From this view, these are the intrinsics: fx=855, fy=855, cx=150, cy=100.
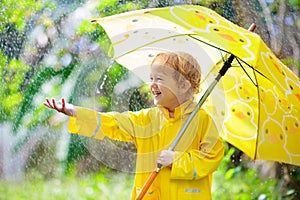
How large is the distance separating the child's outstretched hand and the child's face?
30cm

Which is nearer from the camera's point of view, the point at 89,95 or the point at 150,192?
the point at 150,192

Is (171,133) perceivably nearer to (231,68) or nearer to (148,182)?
(148,182)

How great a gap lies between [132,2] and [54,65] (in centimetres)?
59

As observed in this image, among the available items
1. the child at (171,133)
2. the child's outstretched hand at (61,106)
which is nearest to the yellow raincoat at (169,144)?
the child at (171,133)

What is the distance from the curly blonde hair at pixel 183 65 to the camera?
2977 millimetres

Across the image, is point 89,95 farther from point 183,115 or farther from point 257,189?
point 257,189

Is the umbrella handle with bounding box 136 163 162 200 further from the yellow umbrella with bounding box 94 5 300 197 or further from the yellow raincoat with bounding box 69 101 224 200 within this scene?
the yellow umbrella with bounding box 94 5 300 197

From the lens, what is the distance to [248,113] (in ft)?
10.5

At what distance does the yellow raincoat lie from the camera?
295 centimetres

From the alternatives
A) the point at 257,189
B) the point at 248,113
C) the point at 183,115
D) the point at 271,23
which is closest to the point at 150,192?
the point at 183,115

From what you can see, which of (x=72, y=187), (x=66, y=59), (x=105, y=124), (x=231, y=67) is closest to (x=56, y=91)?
(x=66, y=59)

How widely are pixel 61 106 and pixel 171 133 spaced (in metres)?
0.42

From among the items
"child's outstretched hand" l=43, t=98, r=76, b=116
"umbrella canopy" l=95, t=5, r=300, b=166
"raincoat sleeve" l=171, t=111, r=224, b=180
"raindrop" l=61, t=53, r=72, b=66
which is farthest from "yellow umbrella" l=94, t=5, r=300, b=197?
"raindrop" l=61, t=53, r=72, b=66

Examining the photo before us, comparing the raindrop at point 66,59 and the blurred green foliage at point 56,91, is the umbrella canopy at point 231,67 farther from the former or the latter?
the raindrop at point 66,59
